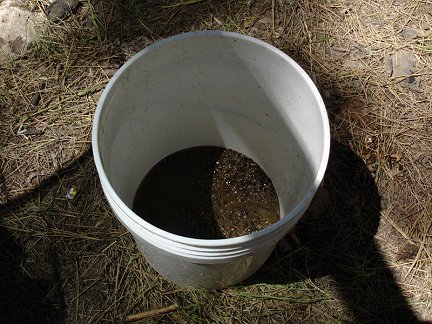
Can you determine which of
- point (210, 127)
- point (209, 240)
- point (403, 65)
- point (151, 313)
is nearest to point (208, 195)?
point (210, 127)

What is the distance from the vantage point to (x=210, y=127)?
1.56 m

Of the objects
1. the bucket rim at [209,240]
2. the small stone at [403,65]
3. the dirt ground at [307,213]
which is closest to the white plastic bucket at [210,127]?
the bucket rim at [209,240]

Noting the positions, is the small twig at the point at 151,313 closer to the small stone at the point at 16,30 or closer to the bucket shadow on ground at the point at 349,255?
the bucket shadow on ground at the point at 349,255

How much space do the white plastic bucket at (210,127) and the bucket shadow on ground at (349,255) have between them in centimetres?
13

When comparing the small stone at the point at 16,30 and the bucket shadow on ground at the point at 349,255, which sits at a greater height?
the small stone at the point at 16,30

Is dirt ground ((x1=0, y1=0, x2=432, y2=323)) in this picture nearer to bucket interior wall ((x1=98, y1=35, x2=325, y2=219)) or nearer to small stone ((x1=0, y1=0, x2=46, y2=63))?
small stone ((x1=0, y1=0, x2=46, y2=63))

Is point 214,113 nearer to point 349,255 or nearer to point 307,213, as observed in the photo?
point 307,213

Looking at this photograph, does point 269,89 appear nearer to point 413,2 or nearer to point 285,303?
point 285,303

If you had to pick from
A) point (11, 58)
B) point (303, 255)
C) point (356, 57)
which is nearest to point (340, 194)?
point (303, 255)

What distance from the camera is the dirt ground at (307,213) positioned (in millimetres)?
1399

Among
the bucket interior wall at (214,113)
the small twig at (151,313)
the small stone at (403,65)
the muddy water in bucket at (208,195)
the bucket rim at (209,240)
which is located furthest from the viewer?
the small stone at (403,65)

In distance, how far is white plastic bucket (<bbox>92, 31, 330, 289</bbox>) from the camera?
103cm

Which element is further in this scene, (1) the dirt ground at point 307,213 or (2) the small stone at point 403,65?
(2) the small stone at point 403,65

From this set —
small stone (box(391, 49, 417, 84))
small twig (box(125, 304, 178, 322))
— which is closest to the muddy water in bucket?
small twig (box(125, 304, 178, 322))
